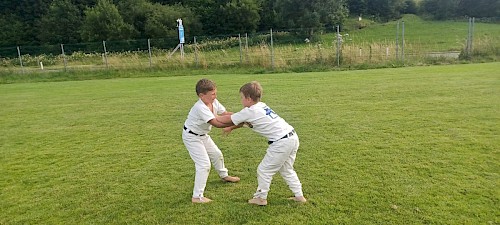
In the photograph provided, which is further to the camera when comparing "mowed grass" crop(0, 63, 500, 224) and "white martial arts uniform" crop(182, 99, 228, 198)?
"white martial arts uniform" crop(182, 99, 228, 198)

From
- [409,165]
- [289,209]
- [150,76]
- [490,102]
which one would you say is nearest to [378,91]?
[490,102]

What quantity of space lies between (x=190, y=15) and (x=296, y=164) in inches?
2042

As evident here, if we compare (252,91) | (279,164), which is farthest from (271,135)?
(252,91)

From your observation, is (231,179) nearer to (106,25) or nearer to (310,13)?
(310,13)

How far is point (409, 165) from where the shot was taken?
5086 millimetres

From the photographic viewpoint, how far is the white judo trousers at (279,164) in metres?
3.88

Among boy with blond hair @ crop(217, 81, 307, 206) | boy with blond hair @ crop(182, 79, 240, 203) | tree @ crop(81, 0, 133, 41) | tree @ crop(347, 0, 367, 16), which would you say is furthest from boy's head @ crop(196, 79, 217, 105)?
tree @ crop(347, 0, 367, 16)

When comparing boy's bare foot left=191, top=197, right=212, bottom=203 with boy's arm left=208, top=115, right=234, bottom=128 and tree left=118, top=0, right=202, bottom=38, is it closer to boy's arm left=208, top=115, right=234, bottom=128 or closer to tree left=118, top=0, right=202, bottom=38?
boy's arm left=208, top=115, right=234, bottom=128

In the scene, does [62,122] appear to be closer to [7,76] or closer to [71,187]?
[71,187]

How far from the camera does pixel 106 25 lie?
159 ft

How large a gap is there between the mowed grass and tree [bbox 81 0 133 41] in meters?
41.0

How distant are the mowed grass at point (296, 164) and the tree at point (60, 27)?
168ft

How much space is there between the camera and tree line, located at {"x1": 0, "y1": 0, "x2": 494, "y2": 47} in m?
48.5

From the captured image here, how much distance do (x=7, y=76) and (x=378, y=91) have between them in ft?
68.8
